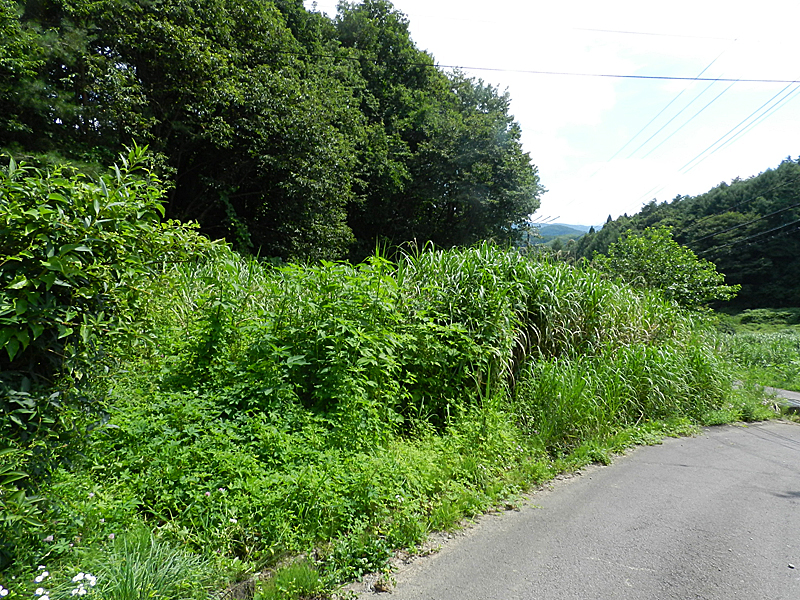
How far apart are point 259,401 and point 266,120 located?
9762 mm

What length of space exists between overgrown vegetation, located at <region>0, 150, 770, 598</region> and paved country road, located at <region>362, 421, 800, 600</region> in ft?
0.86

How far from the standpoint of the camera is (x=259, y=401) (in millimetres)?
3248

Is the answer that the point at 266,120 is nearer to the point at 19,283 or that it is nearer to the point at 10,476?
the point at 19,283

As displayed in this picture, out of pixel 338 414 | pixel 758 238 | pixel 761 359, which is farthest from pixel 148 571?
pixel 758 238

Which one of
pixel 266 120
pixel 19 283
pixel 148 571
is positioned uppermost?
pixel 266 120

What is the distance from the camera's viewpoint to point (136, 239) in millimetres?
2262

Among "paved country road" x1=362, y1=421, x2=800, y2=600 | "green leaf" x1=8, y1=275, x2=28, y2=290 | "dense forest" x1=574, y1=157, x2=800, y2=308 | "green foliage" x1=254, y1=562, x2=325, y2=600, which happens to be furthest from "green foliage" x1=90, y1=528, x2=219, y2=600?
"dense forest" x1=574, y1=157, x2=800, y2=308

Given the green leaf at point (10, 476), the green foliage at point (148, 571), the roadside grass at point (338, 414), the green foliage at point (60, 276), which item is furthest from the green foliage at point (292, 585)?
the green foliage at point (60, 276)

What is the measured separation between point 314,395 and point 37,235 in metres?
2.09

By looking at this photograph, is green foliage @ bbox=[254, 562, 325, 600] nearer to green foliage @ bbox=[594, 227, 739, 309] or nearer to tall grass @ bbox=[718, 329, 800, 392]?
tall grass @ bbox=[718, 329, 800, 392]

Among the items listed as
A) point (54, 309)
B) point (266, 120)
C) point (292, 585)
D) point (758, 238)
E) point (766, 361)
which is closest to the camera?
point (54, 309)

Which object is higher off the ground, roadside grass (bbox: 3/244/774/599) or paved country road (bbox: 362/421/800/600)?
roadside grass (bbox: 3/244/774/599)

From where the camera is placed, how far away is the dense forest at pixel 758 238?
3806 centimetres

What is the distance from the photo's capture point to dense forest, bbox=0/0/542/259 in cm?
858
